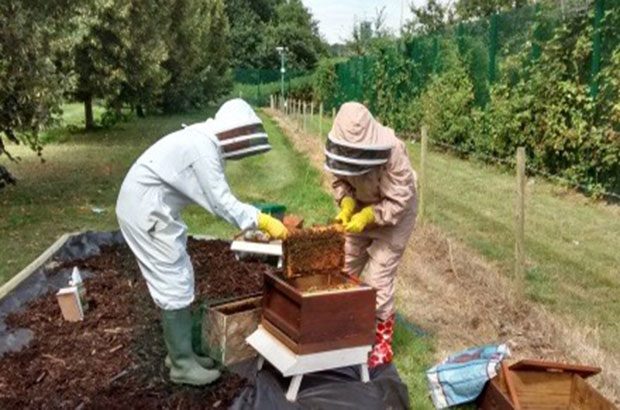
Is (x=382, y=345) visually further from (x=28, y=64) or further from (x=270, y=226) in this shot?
(x=28, y=64)

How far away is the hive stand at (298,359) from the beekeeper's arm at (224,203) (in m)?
0.71

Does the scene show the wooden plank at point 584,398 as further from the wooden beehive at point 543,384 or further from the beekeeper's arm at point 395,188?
the beekeeper's arm at point 395,188

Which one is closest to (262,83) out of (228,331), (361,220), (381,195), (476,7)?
(476,7)

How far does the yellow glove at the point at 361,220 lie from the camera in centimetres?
447

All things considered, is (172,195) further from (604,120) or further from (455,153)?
(455,153)

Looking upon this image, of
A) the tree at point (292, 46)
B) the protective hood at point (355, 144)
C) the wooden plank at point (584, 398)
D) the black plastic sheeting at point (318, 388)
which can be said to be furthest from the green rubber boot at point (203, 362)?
the tree at point (292, 46)

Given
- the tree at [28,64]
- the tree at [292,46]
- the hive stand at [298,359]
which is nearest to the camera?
the hive stand at [298,359]

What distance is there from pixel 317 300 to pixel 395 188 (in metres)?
0.99

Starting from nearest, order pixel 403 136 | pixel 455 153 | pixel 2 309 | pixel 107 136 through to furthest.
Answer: pixel 2 309 → pixel 455 153 → pixel 403 136 → pixel 107 136

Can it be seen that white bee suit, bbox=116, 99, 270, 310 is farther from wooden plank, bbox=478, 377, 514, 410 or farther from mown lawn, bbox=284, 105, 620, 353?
mown lawn, bbox=284, 105, 620, 353

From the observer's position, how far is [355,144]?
4184 mm

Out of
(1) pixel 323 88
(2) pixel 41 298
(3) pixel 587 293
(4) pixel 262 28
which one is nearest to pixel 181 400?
(2) pixel 41 298

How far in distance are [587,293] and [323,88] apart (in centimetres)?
3094

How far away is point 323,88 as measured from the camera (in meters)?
36.8
